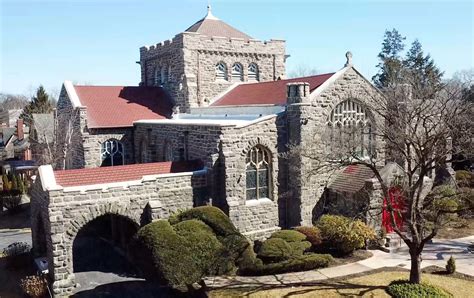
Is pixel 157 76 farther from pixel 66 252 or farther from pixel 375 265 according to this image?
pixel 375 265

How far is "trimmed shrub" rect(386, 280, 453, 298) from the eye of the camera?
14.2m

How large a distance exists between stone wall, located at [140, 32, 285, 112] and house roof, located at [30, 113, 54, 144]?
11.9m

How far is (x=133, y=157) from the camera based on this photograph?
29.8 m

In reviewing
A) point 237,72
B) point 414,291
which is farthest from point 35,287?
point 237,72

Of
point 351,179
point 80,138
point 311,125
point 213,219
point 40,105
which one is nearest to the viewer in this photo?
point 213,219

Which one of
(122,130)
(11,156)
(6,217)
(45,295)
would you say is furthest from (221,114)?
(11,156)

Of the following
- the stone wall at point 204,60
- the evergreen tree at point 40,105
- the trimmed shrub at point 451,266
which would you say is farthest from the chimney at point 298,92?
the evergreen tree at point 40,105

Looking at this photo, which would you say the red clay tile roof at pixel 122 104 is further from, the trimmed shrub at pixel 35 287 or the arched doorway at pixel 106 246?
the trimmed shrub at pixel 35 287

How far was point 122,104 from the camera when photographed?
31281 millimetres

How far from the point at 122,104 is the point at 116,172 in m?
12.3

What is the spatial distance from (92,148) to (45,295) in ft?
41.5

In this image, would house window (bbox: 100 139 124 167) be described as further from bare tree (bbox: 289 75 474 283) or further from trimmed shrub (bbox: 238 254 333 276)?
trimmed shrub (bbox: 238 254 333 276)

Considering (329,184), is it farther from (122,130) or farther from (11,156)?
(11,156)

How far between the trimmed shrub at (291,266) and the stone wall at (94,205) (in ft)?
14.3
